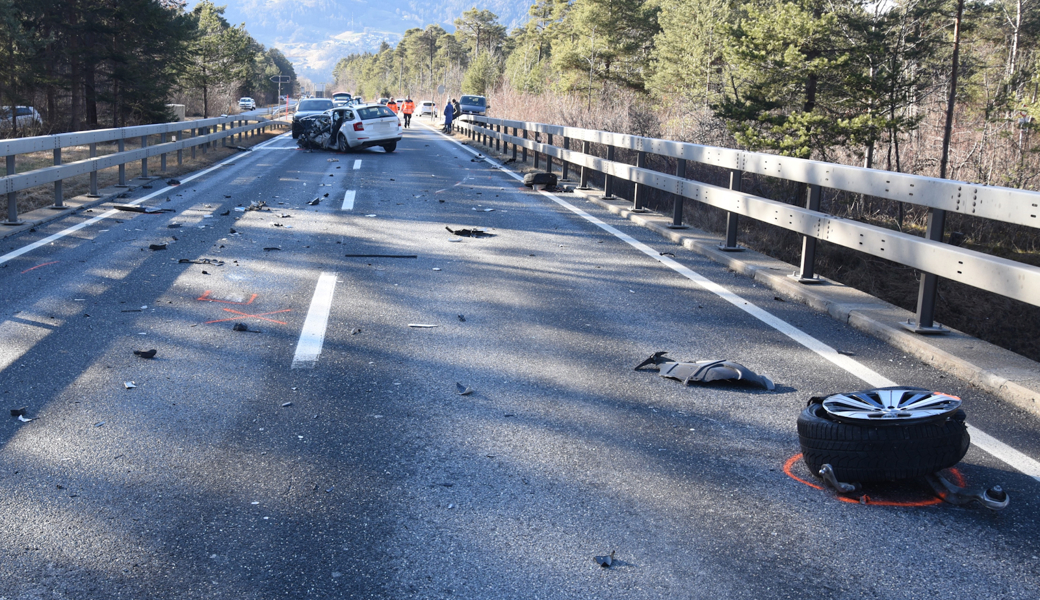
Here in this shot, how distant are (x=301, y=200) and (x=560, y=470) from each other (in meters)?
11.4

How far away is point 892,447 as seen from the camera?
3.63 metres

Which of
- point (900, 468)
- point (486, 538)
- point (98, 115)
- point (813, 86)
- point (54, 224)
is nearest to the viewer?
point (486, 538)

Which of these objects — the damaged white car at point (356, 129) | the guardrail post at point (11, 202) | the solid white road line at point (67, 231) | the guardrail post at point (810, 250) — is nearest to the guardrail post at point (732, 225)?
the guardrail post at point (810, 250)

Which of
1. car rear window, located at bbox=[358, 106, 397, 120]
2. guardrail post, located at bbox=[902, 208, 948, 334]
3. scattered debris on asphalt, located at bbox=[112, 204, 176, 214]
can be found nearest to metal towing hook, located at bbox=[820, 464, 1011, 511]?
guardrail post, located at bbox=[902, 208, 948, 334]

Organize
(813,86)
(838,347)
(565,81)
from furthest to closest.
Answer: (565,81)
(813,86)
(838,347)

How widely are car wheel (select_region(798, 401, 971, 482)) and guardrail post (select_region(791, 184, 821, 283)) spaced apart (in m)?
3.98

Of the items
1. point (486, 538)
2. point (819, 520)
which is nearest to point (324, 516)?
point (486, 538)

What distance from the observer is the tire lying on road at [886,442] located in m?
3.65

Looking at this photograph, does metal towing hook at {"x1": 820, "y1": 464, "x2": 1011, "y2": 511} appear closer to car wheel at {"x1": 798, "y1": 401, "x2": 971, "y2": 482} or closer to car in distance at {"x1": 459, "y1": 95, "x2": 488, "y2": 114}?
car wheel at {"x1": 798, "y1": 401, "x2": 971, "y2": 482}

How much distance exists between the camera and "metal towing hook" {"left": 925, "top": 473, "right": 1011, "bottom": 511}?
3.49m

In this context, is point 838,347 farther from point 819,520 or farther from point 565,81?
point 565,81

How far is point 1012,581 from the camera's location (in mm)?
2973

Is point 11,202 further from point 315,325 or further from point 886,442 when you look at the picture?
point 886,442

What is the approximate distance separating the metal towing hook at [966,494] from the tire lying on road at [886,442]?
5cm
